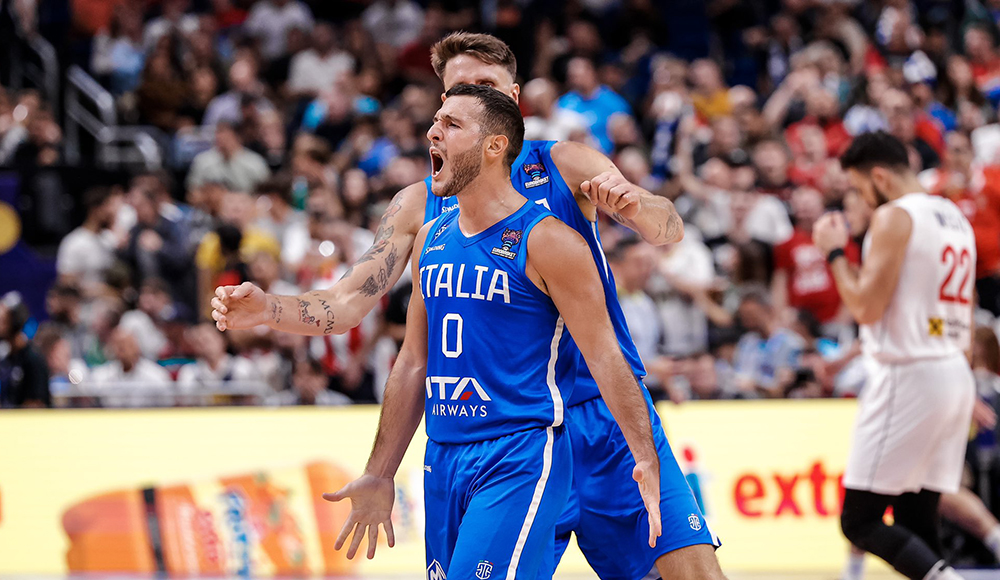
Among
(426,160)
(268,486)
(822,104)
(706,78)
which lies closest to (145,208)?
(426,160)

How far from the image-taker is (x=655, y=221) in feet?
14.6

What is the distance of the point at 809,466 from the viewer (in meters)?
9.24

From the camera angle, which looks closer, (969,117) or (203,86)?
(969,117)

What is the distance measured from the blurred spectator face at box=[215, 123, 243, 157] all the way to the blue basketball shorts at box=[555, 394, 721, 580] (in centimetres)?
978

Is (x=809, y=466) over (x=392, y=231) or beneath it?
beneath

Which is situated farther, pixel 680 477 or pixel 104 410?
pixel 104 410

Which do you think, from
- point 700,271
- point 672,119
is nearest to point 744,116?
point 672,119

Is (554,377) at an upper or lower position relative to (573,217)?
lower

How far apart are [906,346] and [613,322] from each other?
7.70 ft

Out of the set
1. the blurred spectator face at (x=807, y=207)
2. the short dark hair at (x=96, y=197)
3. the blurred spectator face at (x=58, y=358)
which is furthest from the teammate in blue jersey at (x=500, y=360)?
the short dark hair at (x=96, y=197)

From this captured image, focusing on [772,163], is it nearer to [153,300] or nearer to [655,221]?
[153,300]

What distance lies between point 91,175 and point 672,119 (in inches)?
262

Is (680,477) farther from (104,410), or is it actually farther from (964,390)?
(104,410)

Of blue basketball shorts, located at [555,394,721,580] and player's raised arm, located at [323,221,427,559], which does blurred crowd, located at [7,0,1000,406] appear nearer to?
blue basketball shorts, located at [555,394,721,580]
